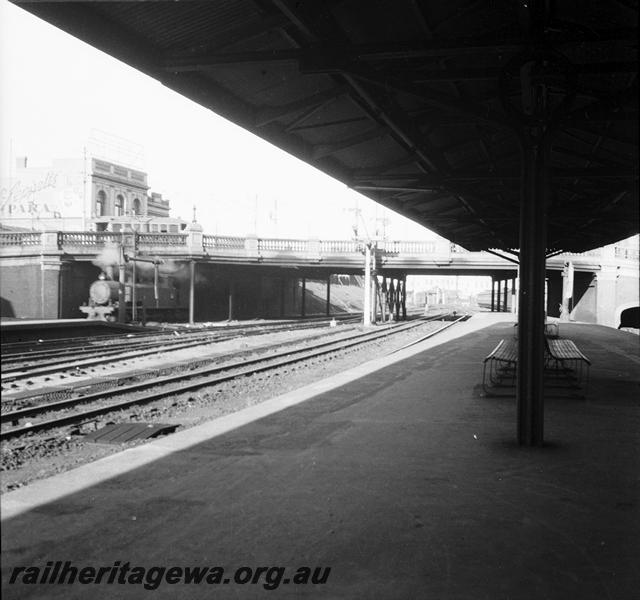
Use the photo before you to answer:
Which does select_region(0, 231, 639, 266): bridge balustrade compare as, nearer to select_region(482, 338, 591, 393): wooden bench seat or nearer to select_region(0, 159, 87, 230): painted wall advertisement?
select_region(0, 159, 87, 230): painted wall advertisement

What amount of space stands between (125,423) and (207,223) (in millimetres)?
73544

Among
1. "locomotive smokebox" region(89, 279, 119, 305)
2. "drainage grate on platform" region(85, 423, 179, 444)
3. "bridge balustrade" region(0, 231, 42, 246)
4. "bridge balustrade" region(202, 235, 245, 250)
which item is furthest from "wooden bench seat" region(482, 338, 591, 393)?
"bridge balustrade" region(0, 231, 42, 246)

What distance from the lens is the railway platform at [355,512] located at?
3.46 m

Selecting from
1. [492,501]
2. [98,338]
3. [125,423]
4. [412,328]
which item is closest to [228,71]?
[492,501]

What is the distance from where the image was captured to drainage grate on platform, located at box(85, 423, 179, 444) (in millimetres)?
7973

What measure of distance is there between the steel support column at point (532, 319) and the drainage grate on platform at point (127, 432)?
4474 millimetres

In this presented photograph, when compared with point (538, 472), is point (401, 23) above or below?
above

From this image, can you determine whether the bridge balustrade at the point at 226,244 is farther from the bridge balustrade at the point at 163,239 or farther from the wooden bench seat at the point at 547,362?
the wooden bench seat at the point at 547,362

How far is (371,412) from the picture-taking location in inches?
337

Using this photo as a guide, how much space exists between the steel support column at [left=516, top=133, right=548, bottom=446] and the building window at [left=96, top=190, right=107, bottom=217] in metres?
48.3

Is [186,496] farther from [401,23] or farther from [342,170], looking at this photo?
[342,170]

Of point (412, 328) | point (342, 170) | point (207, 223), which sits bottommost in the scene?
point (412, 328)

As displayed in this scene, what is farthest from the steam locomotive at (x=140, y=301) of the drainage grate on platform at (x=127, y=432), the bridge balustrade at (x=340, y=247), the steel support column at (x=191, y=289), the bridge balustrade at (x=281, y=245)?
the drainage grate on platform at (x=127, y=432)

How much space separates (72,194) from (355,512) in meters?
51.4
